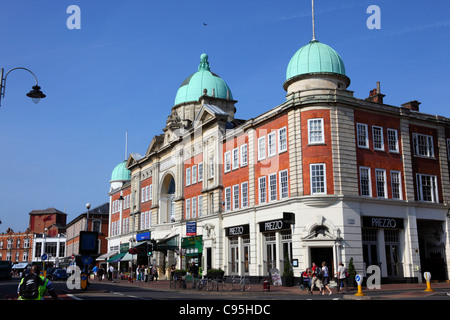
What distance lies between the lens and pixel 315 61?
37.2 m

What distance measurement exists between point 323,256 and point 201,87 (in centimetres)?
3038

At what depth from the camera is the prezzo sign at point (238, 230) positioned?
39500 mm

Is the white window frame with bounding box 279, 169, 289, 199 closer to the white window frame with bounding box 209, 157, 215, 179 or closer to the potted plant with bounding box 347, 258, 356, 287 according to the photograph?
the potted plant with bounding box 347, 258, 356, 287

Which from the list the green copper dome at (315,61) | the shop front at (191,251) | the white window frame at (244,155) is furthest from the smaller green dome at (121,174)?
the green copper dome at (315,61)

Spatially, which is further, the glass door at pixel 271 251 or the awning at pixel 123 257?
the awning at pixel 123 257

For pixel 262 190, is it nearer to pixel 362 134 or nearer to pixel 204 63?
pixel 362 134

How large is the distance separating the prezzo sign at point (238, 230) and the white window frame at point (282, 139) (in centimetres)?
750

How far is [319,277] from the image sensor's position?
94.3 ft

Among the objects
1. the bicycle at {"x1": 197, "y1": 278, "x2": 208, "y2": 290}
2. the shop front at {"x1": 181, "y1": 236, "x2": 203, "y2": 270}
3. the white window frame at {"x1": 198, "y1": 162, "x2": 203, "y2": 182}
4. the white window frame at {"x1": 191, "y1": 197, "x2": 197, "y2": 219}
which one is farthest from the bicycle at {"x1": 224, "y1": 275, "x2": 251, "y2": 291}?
the white window frame at {"x1": 198, "y1": 162, "x2": 203, "y2": 182}

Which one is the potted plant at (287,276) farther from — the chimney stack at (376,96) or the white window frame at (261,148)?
the chimney stack at (376,96)

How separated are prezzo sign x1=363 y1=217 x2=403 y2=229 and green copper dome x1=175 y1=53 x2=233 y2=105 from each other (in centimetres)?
2675

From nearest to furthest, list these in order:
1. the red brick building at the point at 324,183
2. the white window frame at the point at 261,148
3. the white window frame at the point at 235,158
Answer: the red brick building at the point at 324,183 < the white window frame at the point at 261,148 < the white window frame at the point at 235,158
